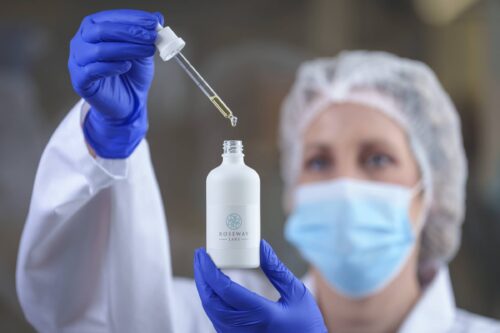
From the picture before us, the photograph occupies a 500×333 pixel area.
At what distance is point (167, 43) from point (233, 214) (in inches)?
11.7

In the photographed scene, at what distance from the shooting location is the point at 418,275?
73.2 inches

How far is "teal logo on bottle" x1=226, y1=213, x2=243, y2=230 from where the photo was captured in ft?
3.04

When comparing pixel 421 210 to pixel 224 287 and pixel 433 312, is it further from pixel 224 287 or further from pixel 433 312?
pixel 224 287

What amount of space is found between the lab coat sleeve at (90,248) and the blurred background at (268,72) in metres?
1.09

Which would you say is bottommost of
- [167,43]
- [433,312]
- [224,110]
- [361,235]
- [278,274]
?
[433,312]

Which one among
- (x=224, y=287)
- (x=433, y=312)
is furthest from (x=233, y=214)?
(x=433, y=312)

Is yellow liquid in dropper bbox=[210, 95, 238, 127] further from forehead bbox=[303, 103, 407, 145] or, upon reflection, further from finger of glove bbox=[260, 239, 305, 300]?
forehead bbox=[303, 103, 407, 145]

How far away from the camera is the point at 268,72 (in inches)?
95.6

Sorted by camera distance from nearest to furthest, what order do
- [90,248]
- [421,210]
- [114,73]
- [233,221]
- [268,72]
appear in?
[233,221] < [114,73] < [90,248] < [421,210] < [268,72]

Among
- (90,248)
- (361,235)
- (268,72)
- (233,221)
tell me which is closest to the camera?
(233,221)

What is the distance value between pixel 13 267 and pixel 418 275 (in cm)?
137

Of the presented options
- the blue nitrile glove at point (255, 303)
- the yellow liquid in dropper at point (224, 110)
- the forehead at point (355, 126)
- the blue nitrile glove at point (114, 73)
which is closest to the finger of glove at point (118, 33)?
the blue nitrile glove at point (114, 73)

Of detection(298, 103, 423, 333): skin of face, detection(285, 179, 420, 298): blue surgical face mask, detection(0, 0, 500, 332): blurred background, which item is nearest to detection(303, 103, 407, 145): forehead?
detection(298, 103, 423, 333): skin of face

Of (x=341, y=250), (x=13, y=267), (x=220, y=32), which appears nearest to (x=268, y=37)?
(x=220, y=32)
